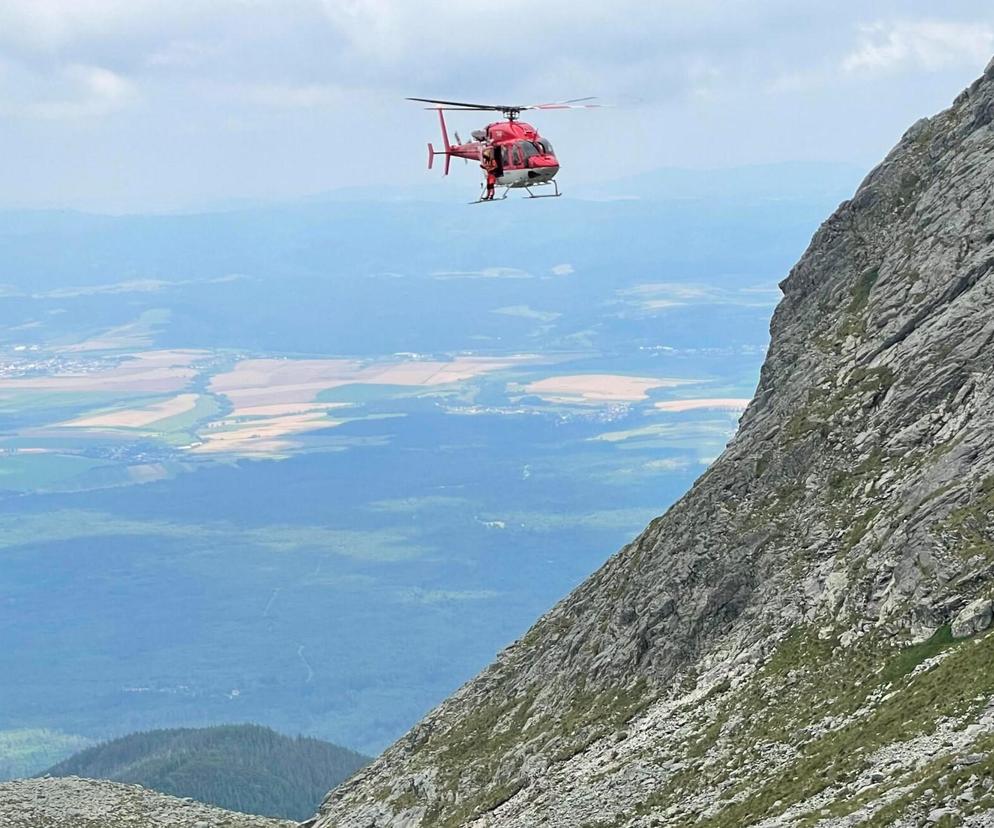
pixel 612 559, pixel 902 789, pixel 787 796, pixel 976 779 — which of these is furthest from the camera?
pixel 612 559

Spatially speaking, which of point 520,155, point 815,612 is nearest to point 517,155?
point 520,155

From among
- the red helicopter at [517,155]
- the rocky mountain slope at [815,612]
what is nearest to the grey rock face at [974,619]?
the rocky mountain slope at [815,612]

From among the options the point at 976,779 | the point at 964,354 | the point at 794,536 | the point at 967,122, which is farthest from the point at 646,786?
the point at 967,122

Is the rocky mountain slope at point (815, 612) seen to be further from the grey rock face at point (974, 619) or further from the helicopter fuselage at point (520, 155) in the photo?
the helicopter fuselage at point (520, 155)

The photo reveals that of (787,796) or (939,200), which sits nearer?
(787,796)

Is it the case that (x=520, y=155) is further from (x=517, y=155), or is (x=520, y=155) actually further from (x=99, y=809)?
(x=99, y=809)

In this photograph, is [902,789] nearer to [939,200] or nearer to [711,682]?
[711,682]
